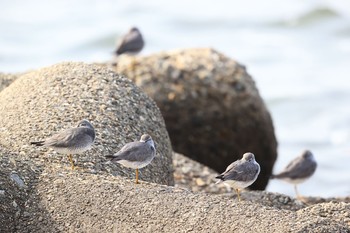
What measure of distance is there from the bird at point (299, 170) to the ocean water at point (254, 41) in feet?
16.2

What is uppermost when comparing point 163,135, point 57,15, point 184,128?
point 163,135

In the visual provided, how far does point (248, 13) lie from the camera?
2680 cm

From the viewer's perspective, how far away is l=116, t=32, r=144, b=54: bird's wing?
17.2m

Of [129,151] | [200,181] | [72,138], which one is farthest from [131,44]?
[72,138]

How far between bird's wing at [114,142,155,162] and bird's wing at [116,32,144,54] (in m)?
7.67

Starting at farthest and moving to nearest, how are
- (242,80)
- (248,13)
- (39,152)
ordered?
(248,13) → (242,80) → (39,152)

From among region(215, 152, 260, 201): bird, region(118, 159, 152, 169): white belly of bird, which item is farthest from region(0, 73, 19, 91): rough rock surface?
region(215, 152, 260, 201): bird

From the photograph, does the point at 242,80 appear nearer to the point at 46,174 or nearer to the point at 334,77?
the point at 46,174

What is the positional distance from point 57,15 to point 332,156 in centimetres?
1132

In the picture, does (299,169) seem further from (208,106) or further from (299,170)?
(208,106)

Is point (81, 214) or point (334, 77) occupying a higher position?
point (81, 214)

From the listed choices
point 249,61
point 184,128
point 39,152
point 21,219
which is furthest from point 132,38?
point 21,219

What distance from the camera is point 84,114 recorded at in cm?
1035

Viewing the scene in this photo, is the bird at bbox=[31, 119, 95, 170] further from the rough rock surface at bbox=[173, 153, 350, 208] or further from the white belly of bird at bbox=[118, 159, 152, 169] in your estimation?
the rough rock surface at bbox=[173, 153, 350, 208]
